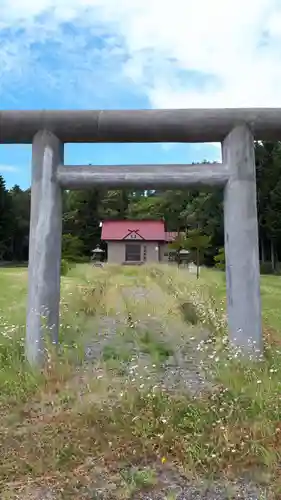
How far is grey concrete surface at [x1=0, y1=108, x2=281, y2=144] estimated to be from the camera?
4.06 m

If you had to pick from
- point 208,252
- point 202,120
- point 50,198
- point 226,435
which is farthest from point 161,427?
point 208,252

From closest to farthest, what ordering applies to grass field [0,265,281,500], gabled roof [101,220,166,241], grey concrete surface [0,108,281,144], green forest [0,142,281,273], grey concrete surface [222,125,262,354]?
grass field [0,265,281,500] < grey concrete surface [222,125,262,354] < grey concrete surface [0,108,281,144] < green forest [0,142,281,273] < gabled roof [101,220,166,241]

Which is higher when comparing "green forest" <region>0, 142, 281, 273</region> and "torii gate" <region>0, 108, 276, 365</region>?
"green forest" <region>0, 142, 281, 273</region>

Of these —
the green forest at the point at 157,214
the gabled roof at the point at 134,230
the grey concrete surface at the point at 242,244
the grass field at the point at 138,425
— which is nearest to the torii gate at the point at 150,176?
the grey concrete surface at the point at 242,244

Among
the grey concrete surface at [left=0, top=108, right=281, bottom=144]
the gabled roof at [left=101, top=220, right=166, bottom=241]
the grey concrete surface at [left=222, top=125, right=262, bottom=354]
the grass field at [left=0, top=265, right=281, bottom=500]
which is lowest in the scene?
the grass field at [left=0, top=265, right=281, bottom=500]

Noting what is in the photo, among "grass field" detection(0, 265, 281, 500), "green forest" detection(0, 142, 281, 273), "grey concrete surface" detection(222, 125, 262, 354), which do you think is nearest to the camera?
"grass field" detection(0, 265, 281, 500)

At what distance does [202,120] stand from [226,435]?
106 inches

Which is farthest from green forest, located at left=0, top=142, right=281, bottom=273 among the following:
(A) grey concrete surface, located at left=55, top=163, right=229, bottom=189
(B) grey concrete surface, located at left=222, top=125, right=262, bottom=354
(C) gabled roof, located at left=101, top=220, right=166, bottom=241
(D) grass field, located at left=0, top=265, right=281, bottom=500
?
(D) grass field, located at left=0, top=265, right=281, bottom=500

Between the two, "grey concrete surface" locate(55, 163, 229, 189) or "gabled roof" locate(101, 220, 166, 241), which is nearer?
"grey concrete surface" locate(55, 163, 229, 189)

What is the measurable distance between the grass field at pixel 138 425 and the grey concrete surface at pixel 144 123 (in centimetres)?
190

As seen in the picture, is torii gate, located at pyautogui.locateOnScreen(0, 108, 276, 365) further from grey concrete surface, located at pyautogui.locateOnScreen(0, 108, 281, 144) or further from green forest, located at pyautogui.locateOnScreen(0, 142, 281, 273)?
green forest, located at pyautogui.locateOnScreen(0, 142, 281, 273)

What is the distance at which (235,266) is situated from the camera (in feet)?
13.1

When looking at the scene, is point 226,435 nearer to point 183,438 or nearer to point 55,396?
point 183,438

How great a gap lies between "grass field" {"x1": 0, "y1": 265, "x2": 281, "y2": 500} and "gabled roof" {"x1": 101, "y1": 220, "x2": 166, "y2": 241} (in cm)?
2542
